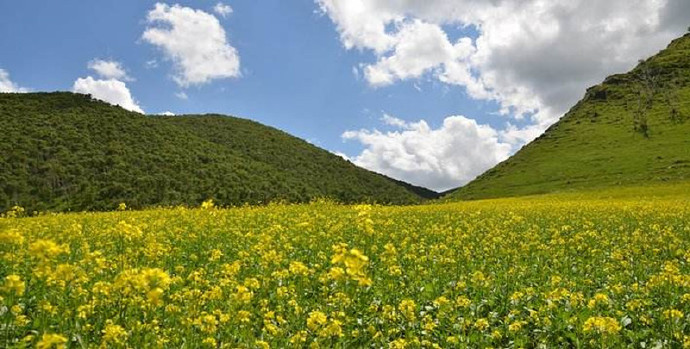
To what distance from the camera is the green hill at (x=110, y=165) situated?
50219 millimetres

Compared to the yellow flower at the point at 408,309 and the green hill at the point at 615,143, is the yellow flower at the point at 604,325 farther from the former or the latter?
the green hill at the point at 615,143

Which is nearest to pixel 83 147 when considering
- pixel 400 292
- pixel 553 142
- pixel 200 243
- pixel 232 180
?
pixel 232 180

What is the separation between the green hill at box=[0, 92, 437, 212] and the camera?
50219 mm

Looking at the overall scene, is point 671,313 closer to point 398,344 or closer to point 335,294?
point 398,344

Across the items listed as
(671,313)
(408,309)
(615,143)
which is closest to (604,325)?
(671,313)

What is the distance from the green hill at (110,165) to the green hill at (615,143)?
34.9 meters

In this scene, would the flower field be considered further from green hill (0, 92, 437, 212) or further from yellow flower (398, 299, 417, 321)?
green hill (0, 92, 437, 212)

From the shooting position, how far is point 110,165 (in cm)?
5847

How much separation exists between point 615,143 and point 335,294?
11322cm

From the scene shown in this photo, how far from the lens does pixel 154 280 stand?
5254mm

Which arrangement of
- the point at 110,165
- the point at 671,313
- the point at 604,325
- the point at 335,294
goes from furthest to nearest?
the point at 110,165 < the point at 335,294 < the point at 671,313 < the point at 604,325

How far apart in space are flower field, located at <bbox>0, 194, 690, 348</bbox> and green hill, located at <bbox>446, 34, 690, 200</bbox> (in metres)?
71.6

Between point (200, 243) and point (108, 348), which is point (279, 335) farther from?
point (200, 243)

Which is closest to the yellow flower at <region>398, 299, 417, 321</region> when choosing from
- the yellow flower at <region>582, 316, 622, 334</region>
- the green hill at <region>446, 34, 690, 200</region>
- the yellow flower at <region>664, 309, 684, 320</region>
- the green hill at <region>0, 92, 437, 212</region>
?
the yellow flower at <region>582, 316, 622, 334</region>
